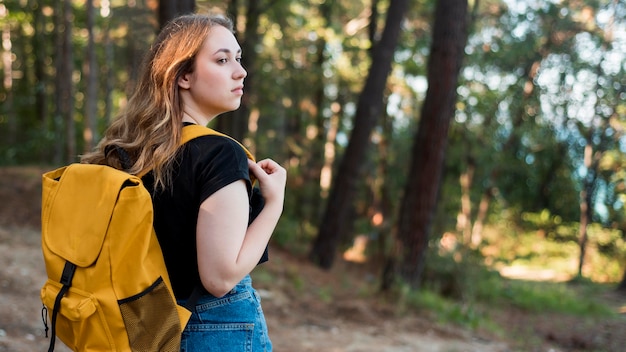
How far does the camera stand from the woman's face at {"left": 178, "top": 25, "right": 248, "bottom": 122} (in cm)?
195

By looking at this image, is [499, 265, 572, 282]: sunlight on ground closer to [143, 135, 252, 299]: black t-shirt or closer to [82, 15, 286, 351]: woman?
[82, 15, 286, 351]: woman

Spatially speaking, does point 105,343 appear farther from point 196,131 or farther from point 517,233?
point 517,233

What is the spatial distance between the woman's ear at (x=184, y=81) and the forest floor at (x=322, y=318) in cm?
385

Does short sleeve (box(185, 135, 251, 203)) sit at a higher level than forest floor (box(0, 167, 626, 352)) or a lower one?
higher

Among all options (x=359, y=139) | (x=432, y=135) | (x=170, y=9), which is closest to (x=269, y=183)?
(x=170, y=9)

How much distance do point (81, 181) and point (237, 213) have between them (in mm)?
452

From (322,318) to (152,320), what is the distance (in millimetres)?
6703

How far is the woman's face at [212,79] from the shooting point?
1.95m

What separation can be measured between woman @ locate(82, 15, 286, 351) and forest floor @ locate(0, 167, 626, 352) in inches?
148

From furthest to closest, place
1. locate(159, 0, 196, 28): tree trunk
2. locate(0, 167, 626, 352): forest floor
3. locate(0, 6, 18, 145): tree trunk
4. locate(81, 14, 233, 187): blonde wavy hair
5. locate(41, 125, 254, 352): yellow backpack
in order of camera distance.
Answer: locate(0, 6, 18, 145): tree trunk, locate(159, 0, 196, 28): tree trunk, locate(0, 167, 626, 352): forest floor, locate(81, 14, 233, 187): blonde wavy hair, locate(41, 125, 254, 352): yellow backpack

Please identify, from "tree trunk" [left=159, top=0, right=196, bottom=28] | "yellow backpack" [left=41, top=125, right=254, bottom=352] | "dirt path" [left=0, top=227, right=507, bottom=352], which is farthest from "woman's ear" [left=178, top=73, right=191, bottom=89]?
"tree trunk" [left=159, top=0, right=196, bottom=28]

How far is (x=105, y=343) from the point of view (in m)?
1.71

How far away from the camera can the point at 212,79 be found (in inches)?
77.0

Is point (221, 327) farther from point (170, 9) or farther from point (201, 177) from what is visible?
point (170, 9)
